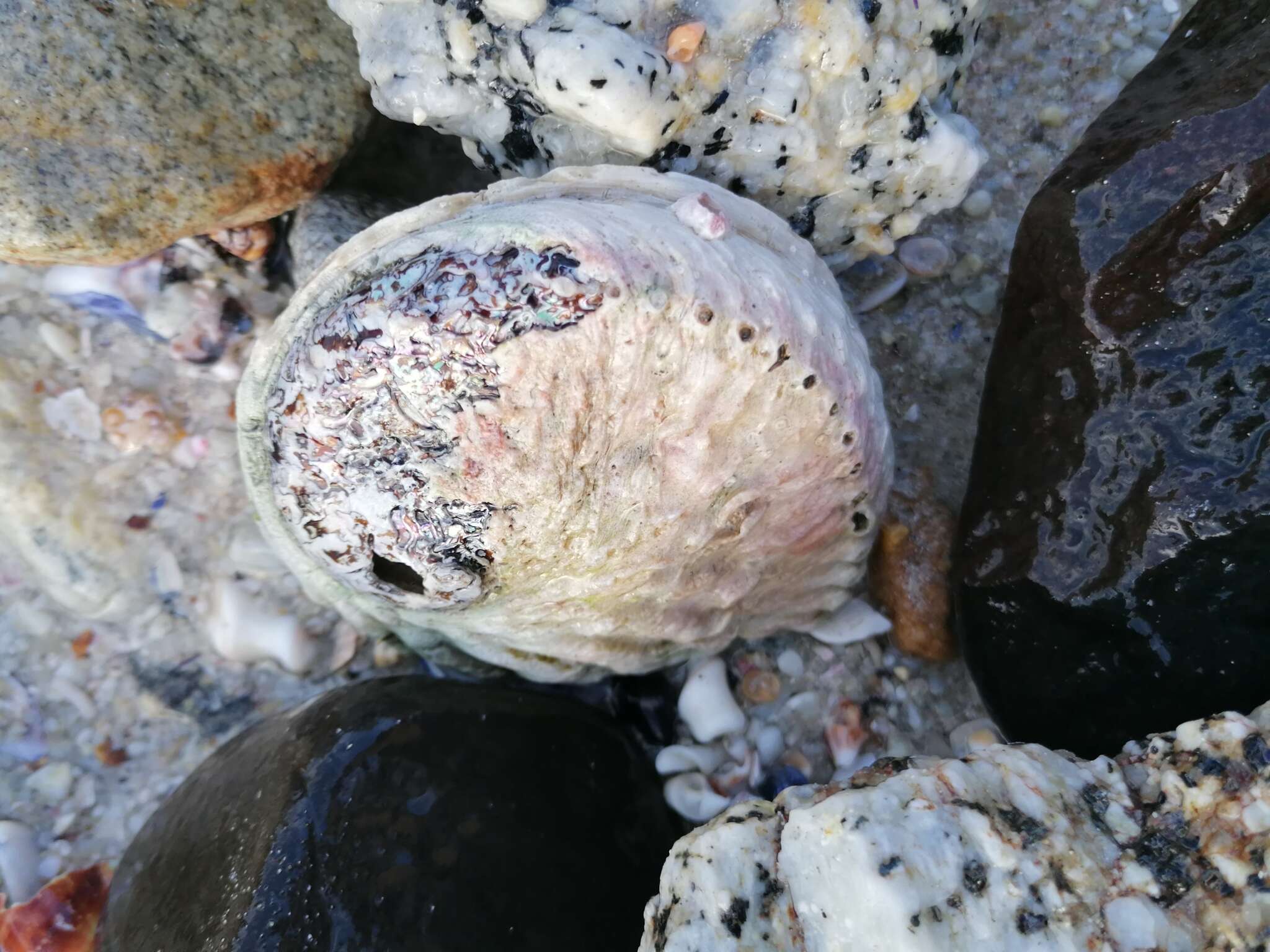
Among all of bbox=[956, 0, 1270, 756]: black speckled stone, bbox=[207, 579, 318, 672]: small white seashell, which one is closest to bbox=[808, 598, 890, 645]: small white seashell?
bbox=[956, 0, 1270, 756]: black speckled stone

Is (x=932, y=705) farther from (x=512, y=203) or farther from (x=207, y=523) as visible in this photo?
(x=207, y=523)

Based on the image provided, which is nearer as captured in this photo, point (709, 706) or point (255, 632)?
point (709, 706)

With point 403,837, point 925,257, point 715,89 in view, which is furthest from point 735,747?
point 715,89

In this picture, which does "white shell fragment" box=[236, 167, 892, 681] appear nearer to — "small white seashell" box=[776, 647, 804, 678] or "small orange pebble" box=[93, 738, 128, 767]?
"small white seashell" box=[776, 647, 804, 678]

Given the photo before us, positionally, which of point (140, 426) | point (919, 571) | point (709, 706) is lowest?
point (140, 426)

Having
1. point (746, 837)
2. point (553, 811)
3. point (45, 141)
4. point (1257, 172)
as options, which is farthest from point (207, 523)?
point (1257, 172)

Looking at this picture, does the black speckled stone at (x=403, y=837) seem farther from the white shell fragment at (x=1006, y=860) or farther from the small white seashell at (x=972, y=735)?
the small white seashell at (x=972, y=735)

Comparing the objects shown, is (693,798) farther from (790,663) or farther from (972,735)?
(972,735)

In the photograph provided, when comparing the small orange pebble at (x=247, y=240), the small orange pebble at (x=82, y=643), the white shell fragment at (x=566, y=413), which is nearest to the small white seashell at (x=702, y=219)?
the white shell fragment at (x=566, y=413)

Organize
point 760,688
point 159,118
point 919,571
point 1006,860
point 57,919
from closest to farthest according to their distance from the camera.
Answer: point 1006,860
point 159,118
point 57,919
point 919,571
point 760,688
